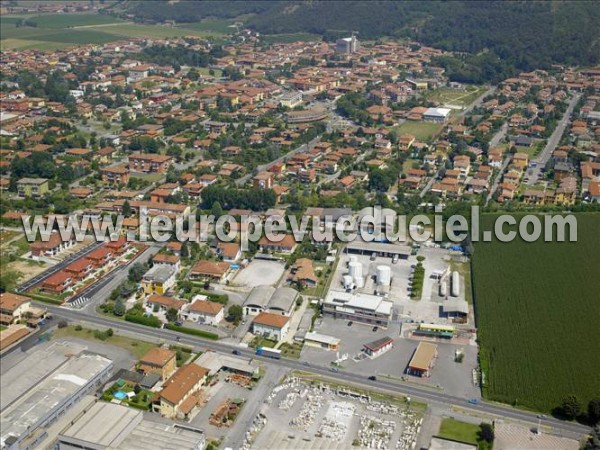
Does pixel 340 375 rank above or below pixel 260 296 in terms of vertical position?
below

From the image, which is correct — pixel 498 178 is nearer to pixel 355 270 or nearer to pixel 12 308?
pixel 355 270

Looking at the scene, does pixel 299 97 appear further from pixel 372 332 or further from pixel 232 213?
pixel 372 332

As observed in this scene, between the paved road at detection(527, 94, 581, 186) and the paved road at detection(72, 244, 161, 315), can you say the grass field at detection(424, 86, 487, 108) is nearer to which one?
the paved road at detection(527, 94, 581, 186)

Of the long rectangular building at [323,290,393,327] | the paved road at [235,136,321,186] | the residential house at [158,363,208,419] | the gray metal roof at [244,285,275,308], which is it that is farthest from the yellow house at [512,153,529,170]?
the residential house at [158,363,208,419]

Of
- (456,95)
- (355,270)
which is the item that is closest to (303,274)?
(355,270)

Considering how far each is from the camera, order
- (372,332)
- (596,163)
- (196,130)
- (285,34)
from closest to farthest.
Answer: (372,332)
(596,163)
(196,130)
(285,34)

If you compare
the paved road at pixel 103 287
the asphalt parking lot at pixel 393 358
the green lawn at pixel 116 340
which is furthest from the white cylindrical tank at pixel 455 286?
the paved road at pixel 103 287

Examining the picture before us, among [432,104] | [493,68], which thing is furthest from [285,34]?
[432,104]

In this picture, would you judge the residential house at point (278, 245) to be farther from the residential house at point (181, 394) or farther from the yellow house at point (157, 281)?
the residential house at point (181, 394)
